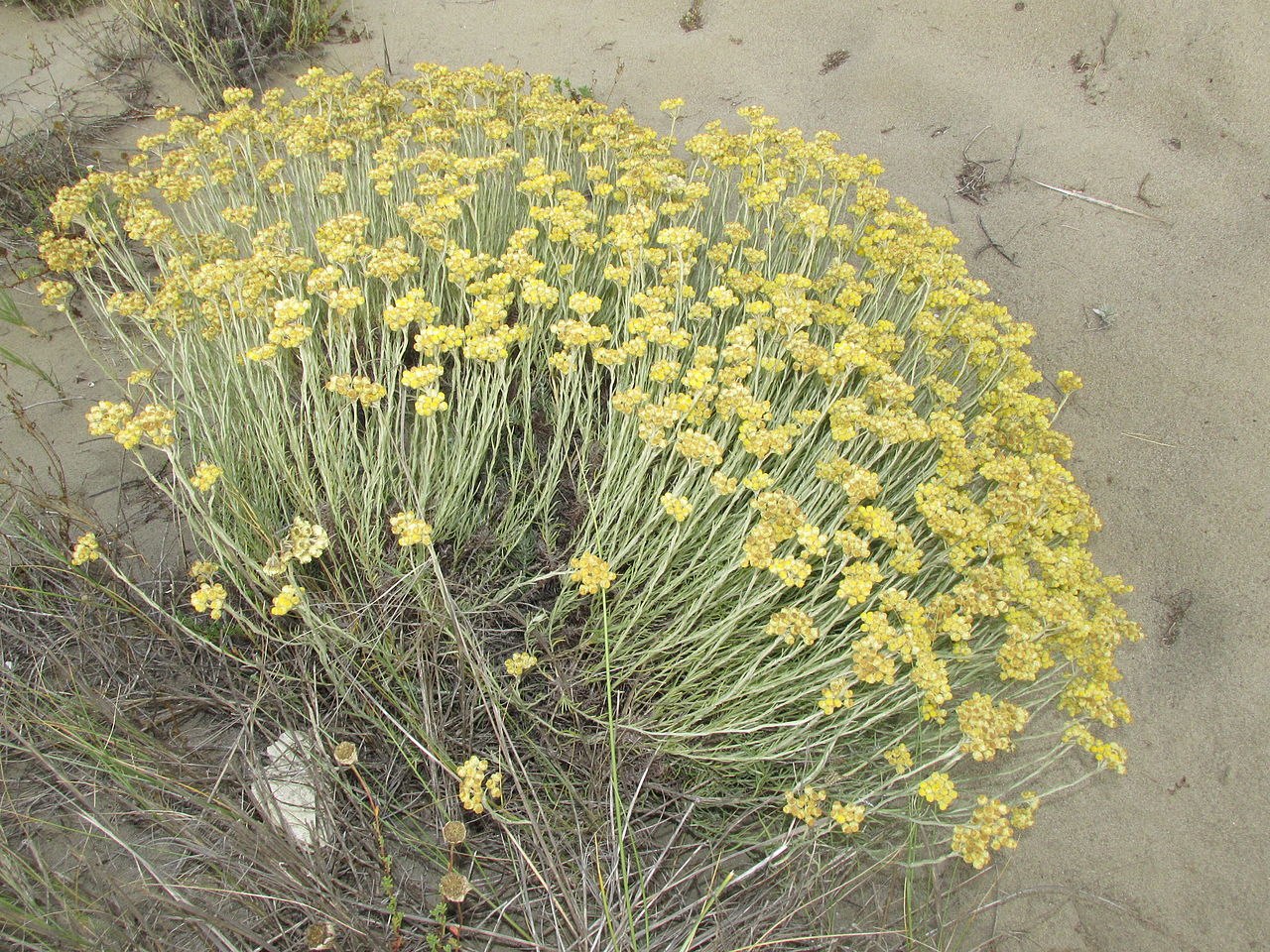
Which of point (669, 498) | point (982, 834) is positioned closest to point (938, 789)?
point (982, 834)

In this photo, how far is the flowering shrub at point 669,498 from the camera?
2.56 meters

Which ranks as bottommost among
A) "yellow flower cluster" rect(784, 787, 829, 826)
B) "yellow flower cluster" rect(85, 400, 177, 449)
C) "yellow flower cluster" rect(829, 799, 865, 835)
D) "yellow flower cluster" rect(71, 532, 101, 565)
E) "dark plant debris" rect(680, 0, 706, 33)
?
"yellow flower cluster" rect(829, 799, 865, 835)

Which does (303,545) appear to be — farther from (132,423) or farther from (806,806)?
(806,806)

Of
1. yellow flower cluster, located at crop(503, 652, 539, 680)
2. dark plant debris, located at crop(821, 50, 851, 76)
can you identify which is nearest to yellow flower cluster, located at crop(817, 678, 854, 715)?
yellow flower cluster, located at crop(503, 652, 539, 680)

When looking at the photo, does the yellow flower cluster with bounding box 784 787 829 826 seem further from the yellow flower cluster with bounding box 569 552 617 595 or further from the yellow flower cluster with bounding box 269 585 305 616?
the yellow flower cluster with bounding box 269 585 305 616

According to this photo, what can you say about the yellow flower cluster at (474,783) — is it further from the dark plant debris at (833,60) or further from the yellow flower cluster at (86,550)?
the dark plant debris at (833,60)

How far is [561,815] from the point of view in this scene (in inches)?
98.9

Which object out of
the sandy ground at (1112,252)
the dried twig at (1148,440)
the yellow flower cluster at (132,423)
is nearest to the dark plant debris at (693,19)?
the sandy ground at (1112,252)

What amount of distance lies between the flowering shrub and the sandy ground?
45cm

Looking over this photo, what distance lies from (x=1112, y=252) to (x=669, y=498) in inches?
158

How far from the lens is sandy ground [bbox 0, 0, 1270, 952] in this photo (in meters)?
2.85

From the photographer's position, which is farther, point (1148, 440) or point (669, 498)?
point (1148, 440)

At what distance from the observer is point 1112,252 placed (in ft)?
15.6

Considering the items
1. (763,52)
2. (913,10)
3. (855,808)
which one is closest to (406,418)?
(855,808)
